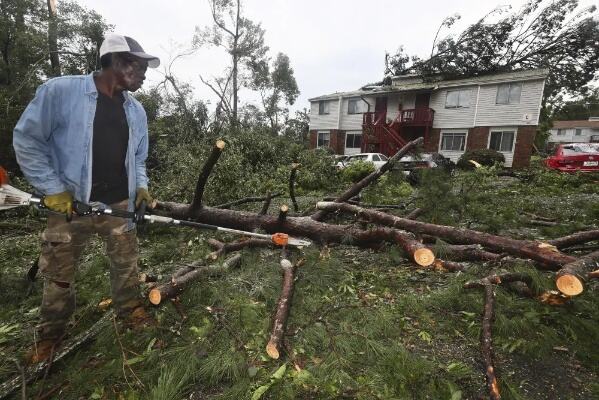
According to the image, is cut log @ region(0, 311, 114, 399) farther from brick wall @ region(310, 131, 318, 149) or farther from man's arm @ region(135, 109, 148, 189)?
brick wall @ region(310, 131, 318, 149)

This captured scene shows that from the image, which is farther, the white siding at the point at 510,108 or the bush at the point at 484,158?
the white siding at the point at 510,108

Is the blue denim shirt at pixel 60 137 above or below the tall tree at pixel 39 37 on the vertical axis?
below

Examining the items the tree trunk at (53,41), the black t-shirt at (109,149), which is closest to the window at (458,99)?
the black t-shirt at (109,149)

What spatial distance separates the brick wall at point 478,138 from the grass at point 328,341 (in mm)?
17883

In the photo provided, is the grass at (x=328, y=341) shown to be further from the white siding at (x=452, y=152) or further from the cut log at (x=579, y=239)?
the white siding at (x=452, y=152)

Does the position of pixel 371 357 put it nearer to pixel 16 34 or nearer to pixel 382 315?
pixel 382 315

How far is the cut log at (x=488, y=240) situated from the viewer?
2.42 m

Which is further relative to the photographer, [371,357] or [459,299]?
[459,299]

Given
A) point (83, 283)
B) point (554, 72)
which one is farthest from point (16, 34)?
point (554, 72)

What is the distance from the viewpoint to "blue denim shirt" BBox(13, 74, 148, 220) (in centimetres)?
208

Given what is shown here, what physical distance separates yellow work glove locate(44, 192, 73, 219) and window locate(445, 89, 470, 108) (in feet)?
70.1

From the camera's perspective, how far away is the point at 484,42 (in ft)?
75.3

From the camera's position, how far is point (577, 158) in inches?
447

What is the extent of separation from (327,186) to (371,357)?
8.75 m
